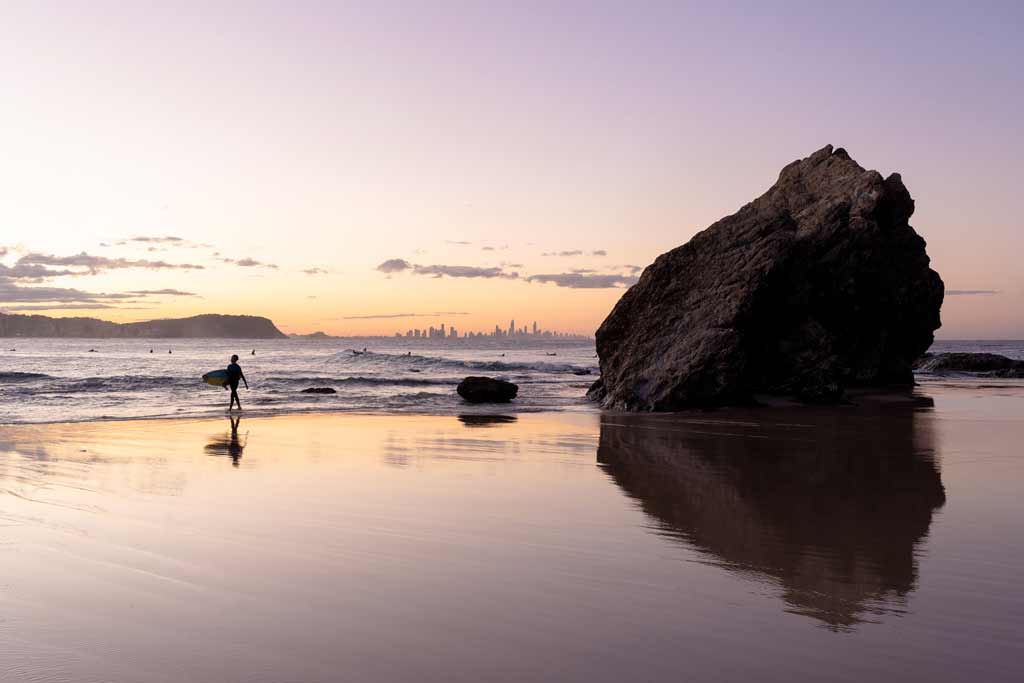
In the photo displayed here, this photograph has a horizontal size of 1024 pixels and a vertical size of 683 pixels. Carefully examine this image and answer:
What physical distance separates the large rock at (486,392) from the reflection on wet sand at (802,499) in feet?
30.7

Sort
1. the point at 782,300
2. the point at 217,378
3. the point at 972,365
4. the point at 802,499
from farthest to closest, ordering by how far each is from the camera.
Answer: the point at 972,365, the point at 217,378, the point at 782,300, the point at 802,499

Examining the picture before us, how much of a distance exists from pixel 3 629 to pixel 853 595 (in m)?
5.24

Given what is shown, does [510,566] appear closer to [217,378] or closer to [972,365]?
[217,378]

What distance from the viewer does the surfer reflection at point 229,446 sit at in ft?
39.2

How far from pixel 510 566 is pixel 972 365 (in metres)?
47.5

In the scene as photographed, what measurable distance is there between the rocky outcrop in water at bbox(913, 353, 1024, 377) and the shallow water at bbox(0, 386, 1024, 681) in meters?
36.2

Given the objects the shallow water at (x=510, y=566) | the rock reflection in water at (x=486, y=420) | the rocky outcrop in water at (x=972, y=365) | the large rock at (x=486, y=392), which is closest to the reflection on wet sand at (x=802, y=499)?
the shallow water at (x=510, y=566)

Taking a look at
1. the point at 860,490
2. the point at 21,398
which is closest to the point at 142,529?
the point at 860,490

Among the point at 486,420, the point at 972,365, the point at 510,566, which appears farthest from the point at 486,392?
the point at 972,365

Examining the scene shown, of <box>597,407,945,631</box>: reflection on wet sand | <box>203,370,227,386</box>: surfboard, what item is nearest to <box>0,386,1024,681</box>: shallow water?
<box>597,407,945,631</box>: reflection on wet sand

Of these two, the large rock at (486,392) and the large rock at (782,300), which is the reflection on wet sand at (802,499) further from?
the large rock at (486,392)

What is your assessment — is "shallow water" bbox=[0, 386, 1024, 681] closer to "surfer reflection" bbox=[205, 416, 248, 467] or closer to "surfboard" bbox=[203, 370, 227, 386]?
"surfer reflection" bbox=[205, 416, 248, 467]

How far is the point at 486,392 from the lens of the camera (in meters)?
25.2

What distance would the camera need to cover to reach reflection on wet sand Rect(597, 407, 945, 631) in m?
5.41
